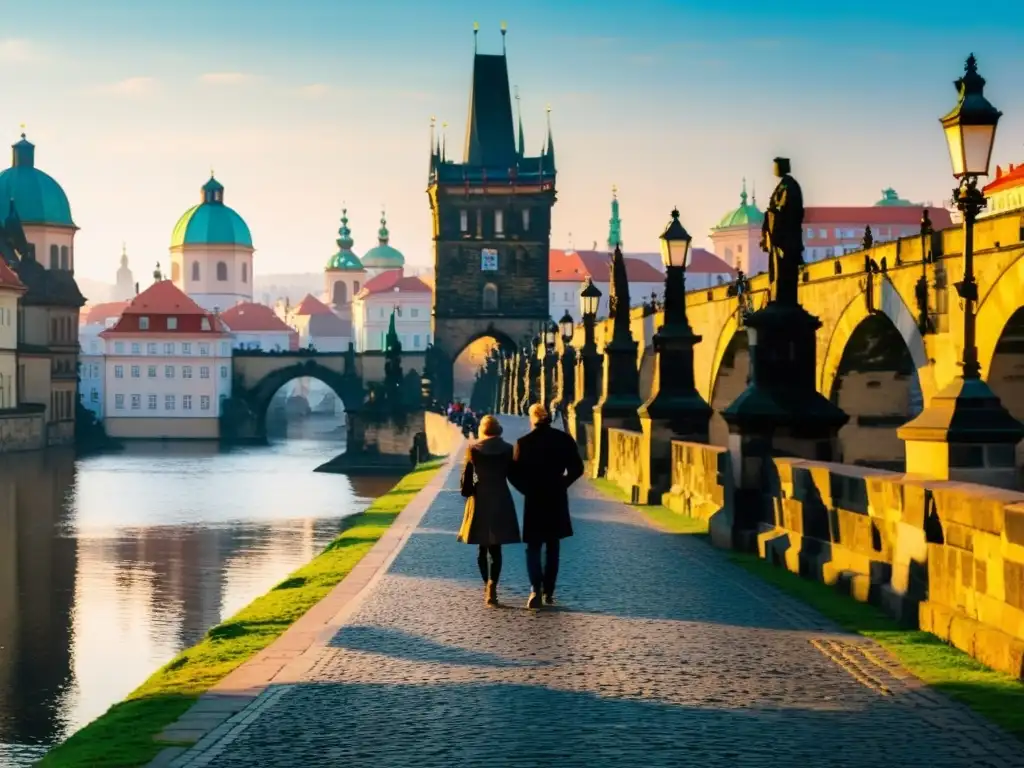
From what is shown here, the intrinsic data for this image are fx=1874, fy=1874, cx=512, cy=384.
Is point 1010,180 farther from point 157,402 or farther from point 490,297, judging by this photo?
point 157,402

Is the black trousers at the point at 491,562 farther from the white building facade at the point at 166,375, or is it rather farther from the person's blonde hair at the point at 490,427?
the white building facade at the point at 166,375

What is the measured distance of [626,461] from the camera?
3181cm

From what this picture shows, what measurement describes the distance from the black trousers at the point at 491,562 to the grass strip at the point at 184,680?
1840 millimetres

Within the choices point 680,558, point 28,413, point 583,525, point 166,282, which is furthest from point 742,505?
point 166,282

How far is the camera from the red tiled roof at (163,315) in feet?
472

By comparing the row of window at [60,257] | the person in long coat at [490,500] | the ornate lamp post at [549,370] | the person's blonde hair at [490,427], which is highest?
the row of window at [60,257]

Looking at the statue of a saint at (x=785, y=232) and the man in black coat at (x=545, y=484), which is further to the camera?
the statue of a saint at (x=785, y=232)

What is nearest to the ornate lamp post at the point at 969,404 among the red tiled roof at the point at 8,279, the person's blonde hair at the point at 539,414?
the person's blonde hair at the point at 539,414

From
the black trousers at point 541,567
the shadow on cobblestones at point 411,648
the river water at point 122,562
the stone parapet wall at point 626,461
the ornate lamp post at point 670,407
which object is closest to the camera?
the shadow on cobblestones at point 411,648

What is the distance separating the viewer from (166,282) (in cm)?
15238

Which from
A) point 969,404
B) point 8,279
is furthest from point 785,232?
point 8,279

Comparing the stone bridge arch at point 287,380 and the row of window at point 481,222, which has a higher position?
the row of window at point 481,222

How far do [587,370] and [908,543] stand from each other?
95.5 ft

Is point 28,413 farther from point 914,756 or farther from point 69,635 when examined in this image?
point 914,756
